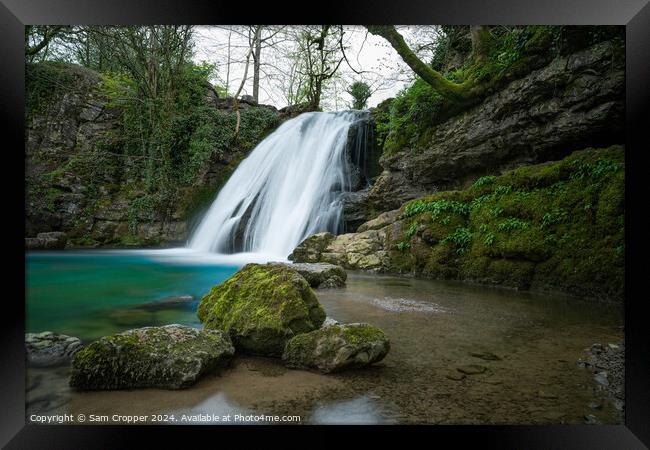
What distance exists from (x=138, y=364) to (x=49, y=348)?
0.79m

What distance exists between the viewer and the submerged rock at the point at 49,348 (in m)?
1.99

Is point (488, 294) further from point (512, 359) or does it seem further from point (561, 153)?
point (561, 153)

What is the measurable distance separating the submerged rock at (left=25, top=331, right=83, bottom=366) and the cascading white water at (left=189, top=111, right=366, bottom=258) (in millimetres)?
3796

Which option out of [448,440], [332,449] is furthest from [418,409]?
[332,449]

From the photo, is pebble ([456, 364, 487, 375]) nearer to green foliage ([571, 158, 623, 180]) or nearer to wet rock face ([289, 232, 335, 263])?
green foliage ([571, 158, 623, 180])

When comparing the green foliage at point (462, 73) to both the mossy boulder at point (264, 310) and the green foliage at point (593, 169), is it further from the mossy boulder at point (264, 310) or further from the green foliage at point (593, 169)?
the mossy boulder at point (264, 310)

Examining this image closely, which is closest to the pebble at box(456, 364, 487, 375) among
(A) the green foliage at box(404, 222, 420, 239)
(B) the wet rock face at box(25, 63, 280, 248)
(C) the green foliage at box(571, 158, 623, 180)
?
(B) the wet rock face at box(25, 63, 280, 248)

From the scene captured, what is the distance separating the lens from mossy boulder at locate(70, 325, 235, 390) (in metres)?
1.77

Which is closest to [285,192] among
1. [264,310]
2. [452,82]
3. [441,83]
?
[441,83]

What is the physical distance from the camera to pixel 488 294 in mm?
4441

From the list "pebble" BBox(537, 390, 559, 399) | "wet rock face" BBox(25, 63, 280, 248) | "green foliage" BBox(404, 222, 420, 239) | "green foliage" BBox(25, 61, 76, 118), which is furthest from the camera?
"green foliage" BBox(404, 222, 420, 239)

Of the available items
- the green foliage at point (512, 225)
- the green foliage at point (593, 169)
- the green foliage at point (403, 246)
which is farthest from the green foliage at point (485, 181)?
the green foliage at point (403, 246)

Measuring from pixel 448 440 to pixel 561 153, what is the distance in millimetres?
6335
